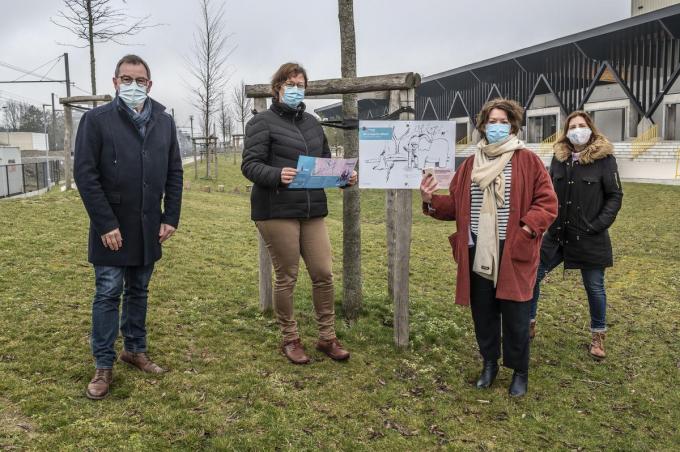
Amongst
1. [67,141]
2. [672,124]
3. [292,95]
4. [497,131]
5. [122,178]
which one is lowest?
[122,178]

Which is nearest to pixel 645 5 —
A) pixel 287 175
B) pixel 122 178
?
pixel 287 175

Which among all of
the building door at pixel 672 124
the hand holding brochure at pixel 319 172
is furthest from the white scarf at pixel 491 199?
the building door at pixel 672 124

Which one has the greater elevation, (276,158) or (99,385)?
(276,158)

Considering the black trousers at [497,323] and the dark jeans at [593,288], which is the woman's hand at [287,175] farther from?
the dark jeans at [593,288]

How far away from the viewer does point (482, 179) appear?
11.8ft

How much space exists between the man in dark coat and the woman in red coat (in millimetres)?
1874

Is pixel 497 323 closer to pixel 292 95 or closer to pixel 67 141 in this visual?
pixel 292 95

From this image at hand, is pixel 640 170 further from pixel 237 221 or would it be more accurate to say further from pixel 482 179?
pixel 482 179

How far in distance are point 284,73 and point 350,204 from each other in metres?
1.47

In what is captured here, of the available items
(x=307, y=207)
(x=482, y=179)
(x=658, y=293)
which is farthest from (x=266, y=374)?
(x=658, y=293)

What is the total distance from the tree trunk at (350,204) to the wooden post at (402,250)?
0.54 meters

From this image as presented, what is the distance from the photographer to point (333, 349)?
13.4ft

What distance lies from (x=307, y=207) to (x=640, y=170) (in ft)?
89.3

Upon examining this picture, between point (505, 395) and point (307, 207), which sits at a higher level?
point (307, 207)
